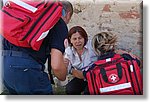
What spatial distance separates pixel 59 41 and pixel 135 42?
1.93ft

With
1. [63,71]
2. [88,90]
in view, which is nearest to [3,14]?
[63,71]

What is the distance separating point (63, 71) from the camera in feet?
8.48

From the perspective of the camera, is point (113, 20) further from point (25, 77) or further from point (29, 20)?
point (25, 77)

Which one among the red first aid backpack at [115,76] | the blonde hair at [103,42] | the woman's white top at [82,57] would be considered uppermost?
the blonde hair at [103,42]

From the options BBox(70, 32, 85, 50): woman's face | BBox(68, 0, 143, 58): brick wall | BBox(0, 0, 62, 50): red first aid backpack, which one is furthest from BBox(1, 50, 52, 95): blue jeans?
BBox(68, 0, 143, 58): brick wall

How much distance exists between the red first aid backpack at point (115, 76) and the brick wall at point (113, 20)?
104mm

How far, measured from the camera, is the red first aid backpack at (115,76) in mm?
2562

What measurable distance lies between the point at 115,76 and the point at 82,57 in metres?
0.29

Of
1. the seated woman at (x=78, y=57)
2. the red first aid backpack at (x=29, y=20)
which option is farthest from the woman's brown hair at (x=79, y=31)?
the red first aid backpack at (x=29, y=20)

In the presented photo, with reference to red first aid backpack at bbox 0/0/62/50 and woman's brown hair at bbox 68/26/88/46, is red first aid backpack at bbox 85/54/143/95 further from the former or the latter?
red first aid backpack at bbox 0/0/62/50

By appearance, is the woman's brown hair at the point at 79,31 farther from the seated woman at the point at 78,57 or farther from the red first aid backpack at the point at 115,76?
the red first aid backpack at the point at 115,76

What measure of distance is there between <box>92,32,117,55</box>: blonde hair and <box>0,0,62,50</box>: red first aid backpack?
342mm

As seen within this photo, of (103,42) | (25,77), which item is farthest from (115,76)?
(25,77)

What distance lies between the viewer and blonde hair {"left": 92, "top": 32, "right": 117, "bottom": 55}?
2.57 meters
